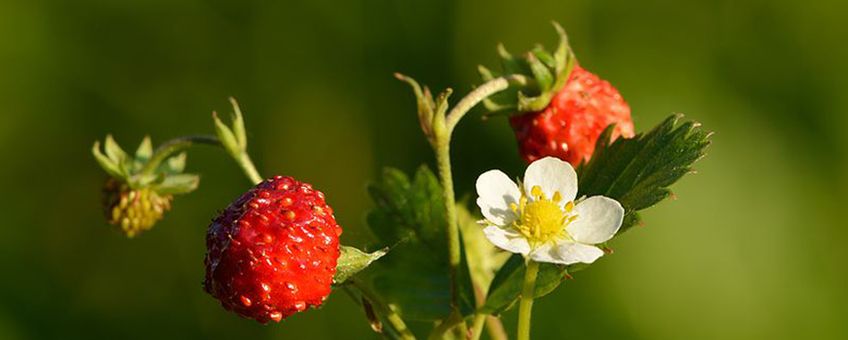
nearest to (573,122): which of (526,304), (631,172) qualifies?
(631,172)

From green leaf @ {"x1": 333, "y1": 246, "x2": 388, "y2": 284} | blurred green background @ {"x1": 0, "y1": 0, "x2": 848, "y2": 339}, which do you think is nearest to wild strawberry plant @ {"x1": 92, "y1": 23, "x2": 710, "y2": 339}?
green leaf @ {"x1": 333, "y1": 246, "x2": 388, "y2": 284}

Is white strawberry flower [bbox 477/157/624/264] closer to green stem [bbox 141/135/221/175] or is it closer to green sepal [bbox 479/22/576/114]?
green sepal [bbox 479/22/576/114]

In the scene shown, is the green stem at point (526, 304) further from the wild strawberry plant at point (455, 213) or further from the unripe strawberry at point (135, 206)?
the unripe strawberry at point (135, 206)

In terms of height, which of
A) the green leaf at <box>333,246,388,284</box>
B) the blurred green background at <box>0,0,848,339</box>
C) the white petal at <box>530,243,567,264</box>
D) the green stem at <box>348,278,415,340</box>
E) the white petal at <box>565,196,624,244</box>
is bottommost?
the blurred green background at <box>0,0,848,339</box>

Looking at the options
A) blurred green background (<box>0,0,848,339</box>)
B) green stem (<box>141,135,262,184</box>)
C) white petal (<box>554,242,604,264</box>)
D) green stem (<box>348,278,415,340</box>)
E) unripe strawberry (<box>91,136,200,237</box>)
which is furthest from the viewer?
blurred green background (<box>0,0,848,339</box>)

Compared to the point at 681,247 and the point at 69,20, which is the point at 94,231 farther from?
the point at 681,247

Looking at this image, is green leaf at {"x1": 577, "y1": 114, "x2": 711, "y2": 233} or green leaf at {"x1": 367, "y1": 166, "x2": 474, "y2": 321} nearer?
green leaf at {"x1": 577, "y1": 114, "x2": 711, "y2": 233}

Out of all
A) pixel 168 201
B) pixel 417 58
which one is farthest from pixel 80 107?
pixel 168 201
